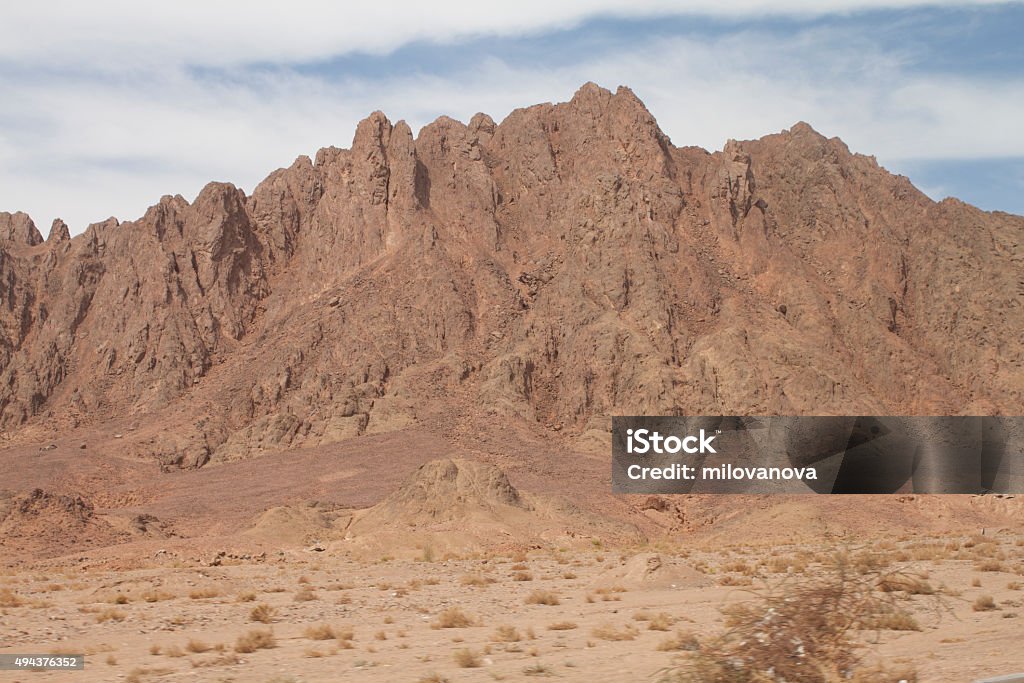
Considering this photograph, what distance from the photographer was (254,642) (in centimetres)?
1686

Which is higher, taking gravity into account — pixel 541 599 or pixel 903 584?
pixel 903 584

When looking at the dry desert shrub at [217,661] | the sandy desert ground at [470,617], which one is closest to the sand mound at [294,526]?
the sandy desert ground at [470,617]

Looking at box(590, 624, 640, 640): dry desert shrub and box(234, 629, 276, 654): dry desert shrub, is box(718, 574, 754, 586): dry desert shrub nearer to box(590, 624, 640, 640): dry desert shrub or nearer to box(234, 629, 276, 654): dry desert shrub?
box(590, 624, 640, 640): dry desert shrub

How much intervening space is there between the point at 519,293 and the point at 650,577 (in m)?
67.1

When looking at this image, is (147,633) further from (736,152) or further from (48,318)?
(48,318)

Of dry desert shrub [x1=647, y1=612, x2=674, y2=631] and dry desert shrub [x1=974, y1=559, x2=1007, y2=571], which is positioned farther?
dry desert shrub [x1=974, y1=559, x2=1007, y2=571]

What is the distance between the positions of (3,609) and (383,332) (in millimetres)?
64049

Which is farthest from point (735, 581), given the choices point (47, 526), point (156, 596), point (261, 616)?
point (47, 526)

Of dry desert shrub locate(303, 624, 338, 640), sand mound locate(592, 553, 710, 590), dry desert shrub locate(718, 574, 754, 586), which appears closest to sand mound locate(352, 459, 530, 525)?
sand mound locate(592, 553, 710, 590)

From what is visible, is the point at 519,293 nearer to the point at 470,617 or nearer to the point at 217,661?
the point at 470,617

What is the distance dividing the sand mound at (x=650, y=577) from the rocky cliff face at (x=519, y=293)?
44.6 metres

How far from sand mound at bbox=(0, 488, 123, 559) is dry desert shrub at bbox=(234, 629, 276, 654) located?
1433 inches

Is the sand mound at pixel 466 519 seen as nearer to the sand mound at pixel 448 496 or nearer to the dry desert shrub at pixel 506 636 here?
the sand mound at pixel 448 496

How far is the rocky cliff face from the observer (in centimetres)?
7656
